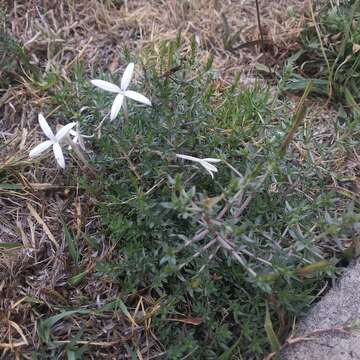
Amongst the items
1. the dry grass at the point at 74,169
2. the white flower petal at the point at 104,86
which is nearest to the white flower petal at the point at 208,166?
the white flower petal at the point at 104,86

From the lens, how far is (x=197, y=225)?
2064 mm

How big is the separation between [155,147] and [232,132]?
342mm

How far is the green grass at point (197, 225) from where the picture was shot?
6.38 ft

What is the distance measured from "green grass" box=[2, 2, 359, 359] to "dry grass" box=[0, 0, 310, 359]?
0.03m

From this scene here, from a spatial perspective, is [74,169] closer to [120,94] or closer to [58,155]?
[58,155]

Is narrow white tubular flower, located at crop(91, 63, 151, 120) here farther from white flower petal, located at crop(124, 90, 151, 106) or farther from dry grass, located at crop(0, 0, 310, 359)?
dry grass, located at crop(0, 0, 310, 359)

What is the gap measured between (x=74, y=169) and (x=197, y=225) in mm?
657

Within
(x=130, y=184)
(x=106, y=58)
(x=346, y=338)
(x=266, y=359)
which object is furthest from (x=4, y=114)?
(x=346, y=338)

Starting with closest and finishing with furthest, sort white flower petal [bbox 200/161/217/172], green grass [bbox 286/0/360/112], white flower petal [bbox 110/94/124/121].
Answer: white flower petal [bbox 110/94/124/121]
white flower petal [bbox 200/161/217/172]
green grass [bbox 286/0/360/112]

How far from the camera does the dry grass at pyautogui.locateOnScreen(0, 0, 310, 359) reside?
81.1 inches

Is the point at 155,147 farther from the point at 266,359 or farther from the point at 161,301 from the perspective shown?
the point at 266,359

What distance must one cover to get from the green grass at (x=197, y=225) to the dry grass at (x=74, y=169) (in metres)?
0.03

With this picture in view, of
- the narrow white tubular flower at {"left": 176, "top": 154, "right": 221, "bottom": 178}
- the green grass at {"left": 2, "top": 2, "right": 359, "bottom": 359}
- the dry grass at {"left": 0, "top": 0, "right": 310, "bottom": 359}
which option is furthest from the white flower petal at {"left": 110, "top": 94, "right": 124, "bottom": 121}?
the dry grass at {"left": 0, "top": 0, "right": 310, "bottom": 359}

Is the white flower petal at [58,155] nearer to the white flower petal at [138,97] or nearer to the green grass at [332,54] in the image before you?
the white flower petal at [138,97]
